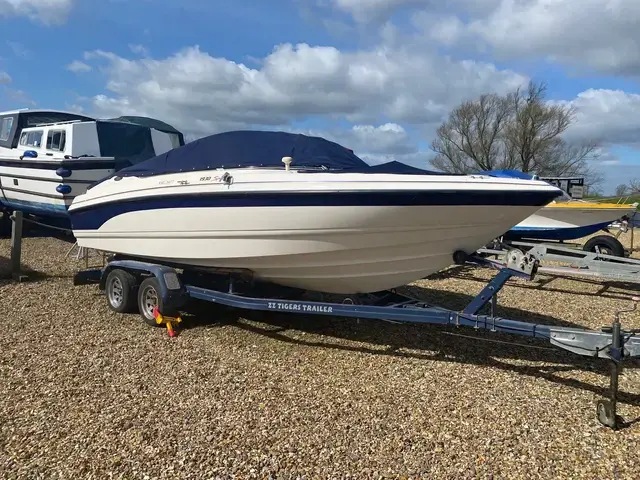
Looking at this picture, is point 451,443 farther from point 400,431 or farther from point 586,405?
point 586,405

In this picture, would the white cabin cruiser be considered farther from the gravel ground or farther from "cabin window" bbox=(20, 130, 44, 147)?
"cabin window" bbox=(20, 130, 44, 147)

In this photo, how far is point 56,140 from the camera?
10219 mm

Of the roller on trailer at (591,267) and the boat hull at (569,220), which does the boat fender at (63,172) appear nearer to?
the roller on trailer at (591,267)

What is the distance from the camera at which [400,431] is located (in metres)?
3.36

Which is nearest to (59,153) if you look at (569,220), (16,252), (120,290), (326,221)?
(16,252)

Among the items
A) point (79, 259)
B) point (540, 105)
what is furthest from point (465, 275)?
point (540, 105)

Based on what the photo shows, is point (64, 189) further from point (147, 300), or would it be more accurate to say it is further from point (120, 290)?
point (147, 300)

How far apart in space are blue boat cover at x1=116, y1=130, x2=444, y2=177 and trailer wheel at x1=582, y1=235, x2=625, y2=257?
6.31 meters

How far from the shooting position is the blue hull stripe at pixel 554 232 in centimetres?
1045

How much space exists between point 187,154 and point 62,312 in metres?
2.48

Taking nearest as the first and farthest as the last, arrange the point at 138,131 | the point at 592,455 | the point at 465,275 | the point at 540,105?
the point at 592,455
the point at 465,275
the point at 138,131
the point at 540,105

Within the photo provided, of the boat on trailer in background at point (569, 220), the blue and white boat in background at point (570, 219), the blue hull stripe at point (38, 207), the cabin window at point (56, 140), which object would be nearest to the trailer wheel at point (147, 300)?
the blue hull stripe at point (38, 207)

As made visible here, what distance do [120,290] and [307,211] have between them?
284 centimetres

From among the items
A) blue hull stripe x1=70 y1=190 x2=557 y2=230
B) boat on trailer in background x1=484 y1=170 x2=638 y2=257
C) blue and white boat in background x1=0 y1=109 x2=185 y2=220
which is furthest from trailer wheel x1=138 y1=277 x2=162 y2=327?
boat on trailer in background x1=484 y1=170 x2=638 y2=257
